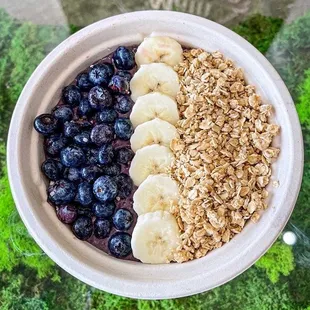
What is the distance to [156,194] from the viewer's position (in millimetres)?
1057

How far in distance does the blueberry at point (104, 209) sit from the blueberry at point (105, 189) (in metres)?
0.01

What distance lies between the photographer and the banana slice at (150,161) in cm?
108

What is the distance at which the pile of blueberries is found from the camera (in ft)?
3.54

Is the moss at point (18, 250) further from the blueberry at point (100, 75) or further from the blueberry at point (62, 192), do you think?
the blueberry at point (100, 75)

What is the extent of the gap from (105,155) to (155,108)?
0.13 m

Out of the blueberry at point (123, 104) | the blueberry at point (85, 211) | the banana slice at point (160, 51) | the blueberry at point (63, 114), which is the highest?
the banana slice at point (160, 51)

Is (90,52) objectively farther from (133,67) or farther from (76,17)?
(76,17)

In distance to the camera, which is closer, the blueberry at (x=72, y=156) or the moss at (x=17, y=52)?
the blueberry at (x=72, y=156)

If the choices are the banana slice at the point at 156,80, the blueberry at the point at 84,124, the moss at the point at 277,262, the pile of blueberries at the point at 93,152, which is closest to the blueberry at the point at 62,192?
the pile of blueberries at the point at 93,152

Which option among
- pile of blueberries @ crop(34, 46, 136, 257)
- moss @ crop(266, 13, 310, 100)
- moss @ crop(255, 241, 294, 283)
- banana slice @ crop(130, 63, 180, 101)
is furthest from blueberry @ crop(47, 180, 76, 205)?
moss @ crop(266, 13, 310, 100)

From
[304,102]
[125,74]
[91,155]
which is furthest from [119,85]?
[304,102]

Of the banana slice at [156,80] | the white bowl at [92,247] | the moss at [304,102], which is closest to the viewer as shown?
the white bowl at [92,247]

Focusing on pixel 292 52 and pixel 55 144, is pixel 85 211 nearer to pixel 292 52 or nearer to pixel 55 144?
pixel 55 144

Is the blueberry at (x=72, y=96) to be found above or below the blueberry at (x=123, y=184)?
above
